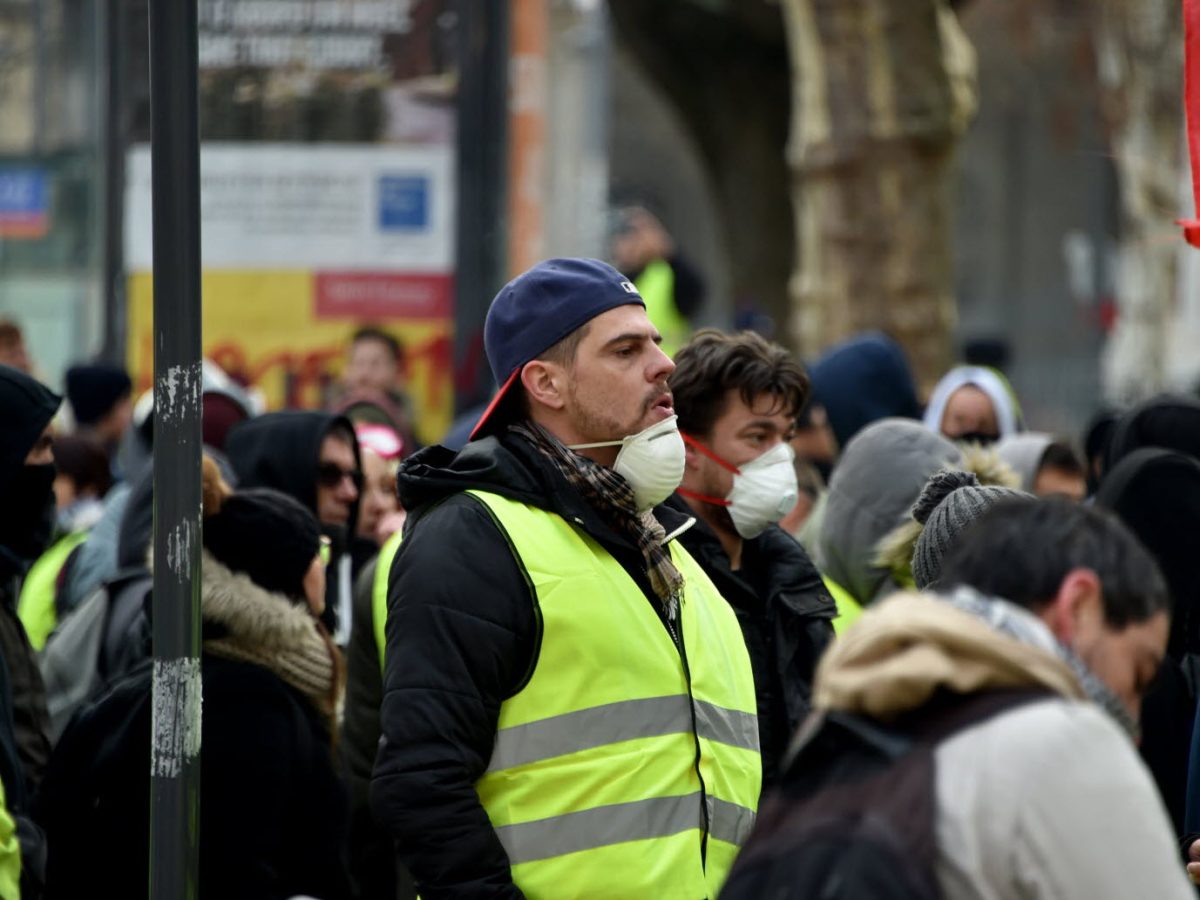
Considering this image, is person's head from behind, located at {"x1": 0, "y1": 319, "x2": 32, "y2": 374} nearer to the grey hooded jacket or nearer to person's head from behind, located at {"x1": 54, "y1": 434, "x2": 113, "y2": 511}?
person's head from behind, located at {"x1": 54, "y1": 434, "x2": 113, "y2": 511}

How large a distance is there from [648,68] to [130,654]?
11.2 meters

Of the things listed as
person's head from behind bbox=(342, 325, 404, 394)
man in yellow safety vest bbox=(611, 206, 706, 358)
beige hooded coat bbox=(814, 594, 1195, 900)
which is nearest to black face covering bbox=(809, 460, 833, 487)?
person's head from behind bbox=(342, 325, 404, 394)

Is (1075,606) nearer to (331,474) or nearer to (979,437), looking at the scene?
(331,474)

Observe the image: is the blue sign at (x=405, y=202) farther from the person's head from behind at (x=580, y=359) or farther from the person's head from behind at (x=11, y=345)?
the person's head from behind at (x=580, y=359)

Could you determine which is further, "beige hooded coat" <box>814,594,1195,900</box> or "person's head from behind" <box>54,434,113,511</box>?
"person's head from behind" <box>54,434,113,511</box>

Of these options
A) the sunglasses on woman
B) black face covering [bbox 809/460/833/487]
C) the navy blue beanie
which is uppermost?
the navy blue beanie

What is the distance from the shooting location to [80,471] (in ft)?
24.3

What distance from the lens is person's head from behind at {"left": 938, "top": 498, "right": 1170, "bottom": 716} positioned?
2.22m

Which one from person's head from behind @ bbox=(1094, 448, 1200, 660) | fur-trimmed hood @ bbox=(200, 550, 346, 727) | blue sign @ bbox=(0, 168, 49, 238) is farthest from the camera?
blue sign @ bbox=(0, 168, 49, 238)

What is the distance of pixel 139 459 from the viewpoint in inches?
296

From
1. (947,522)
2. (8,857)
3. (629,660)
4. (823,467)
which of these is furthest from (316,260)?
(629,660)

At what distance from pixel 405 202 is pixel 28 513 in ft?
17.9

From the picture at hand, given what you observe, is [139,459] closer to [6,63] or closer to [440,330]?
[440,330]

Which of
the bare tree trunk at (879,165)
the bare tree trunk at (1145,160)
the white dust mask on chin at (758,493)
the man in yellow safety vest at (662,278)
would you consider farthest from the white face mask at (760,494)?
the bare tree trunk at (1145,160)
